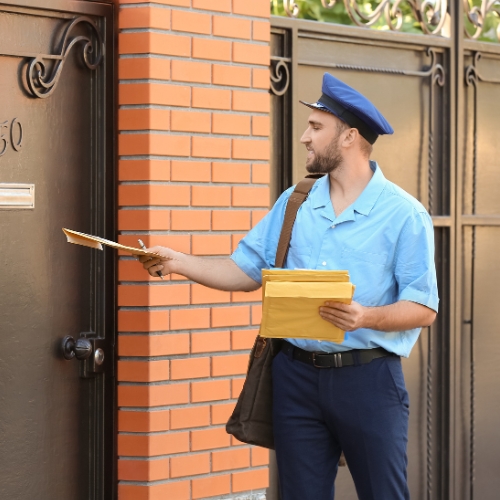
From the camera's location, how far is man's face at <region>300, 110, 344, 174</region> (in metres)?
3.85

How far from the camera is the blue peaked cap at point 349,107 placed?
3.81 metres

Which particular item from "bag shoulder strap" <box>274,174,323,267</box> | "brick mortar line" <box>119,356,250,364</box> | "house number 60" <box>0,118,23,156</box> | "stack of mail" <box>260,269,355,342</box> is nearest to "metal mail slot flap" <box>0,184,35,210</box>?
"house number 60" <box>0,118,23,156</box>

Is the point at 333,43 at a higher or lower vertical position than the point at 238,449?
higher

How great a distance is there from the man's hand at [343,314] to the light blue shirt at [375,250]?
22cm

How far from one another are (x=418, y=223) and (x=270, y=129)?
1370mm

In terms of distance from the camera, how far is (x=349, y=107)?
381 cm

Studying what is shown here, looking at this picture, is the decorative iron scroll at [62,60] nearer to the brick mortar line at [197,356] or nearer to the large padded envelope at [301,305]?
the brick mortar line at [197,356]

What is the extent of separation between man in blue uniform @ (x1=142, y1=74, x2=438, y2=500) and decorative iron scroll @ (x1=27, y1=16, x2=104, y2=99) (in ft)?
2.65

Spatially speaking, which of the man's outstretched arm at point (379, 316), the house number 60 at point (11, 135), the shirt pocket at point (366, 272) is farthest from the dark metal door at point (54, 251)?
the man's outstretched arm at point (379, 316)

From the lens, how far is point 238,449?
4.52 m

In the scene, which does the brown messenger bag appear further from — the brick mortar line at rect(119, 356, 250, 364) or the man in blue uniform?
the brick mortar line at rect(119, 356, 250, 364)

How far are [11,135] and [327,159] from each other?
3.82ft

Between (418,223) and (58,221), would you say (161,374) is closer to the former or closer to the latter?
(58,221)

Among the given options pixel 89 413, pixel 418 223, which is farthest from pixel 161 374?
pixel 418 223
